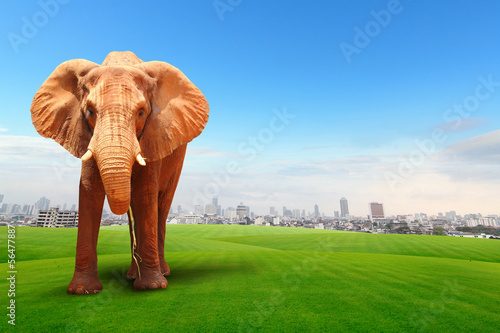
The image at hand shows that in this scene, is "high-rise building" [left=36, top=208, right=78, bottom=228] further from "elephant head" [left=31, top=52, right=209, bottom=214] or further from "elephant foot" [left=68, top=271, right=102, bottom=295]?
"elephant foot" [left=68, top=271, right=102, bottom=295]

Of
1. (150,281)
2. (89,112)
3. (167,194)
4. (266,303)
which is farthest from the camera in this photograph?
(167,194)

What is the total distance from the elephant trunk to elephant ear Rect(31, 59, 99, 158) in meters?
1.53

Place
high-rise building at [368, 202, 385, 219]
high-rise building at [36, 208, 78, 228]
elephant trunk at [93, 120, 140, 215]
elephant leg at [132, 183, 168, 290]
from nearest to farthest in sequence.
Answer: elephant trunk at [93, 120, 140, 215] → elephant leg at [132, 183, 168, 290] → high-rise building at [36, 208, 78, 228] → high-rise building at [368, 202, 385, 219]

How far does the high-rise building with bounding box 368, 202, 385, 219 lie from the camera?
148 m

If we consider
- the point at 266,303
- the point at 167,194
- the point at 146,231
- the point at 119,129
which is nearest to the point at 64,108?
the point at 119,129

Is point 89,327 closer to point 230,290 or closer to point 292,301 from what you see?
point 230,290

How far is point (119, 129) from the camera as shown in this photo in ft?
16.9

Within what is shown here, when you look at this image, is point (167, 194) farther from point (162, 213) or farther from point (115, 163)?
point (115, 163)

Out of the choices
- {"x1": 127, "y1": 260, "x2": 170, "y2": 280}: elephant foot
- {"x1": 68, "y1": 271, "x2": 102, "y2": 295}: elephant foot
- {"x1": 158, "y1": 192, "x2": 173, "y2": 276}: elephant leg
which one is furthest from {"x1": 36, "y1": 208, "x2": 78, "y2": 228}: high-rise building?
{"x1": 68, "y1": 271, "x2": 102, "y2": 295}: elephant foot

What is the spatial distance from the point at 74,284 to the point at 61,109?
4.12 metres

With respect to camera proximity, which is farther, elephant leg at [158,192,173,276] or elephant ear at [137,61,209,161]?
elephant leg at [158,192,173,276]

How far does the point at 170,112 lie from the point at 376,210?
168905 mm

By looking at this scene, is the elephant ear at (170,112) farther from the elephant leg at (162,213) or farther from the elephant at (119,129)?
the elephant leg at (162,213)

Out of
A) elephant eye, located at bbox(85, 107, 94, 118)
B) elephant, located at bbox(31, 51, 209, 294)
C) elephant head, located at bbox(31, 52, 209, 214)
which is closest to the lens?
elephant head, located at bbox(31, 52, 209, 214)
